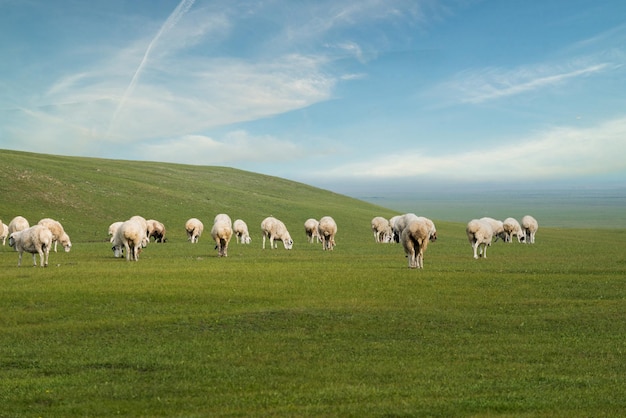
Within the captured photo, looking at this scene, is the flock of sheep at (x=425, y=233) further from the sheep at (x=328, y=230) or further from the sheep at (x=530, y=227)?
the sheep at (x=328, y=230)

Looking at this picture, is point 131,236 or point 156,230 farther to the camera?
point 156,230

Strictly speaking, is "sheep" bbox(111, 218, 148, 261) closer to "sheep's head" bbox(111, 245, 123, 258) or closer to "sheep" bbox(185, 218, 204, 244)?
"sheep's head" bbox(111, 245, 123, 258)

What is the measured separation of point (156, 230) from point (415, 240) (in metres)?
28.2

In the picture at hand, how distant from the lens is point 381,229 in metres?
58.7

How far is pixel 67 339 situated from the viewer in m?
16.6

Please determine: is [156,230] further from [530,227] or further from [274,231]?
[530,227]

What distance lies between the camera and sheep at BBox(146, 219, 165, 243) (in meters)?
51.5

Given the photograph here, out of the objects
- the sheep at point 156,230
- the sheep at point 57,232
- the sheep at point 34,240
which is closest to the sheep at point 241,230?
the sheep at point 156,230

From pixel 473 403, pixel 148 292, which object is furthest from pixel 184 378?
pixel 148 292

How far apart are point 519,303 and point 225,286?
35.0 ft

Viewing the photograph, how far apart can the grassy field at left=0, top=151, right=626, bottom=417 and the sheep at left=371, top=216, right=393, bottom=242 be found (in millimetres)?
23271

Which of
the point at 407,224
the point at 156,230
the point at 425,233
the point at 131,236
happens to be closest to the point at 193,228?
the point at 156,230

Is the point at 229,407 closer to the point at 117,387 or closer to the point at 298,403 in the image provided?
the point at 298,403

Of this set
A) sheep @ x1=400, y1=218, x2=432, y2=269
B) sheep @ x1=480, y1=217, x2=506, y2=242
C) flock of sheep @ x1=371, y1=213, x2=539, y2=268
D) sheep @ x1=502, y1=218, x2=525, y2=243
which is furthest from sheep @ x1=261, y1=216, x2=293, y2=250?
sheep @ x1=502, y1=218, x2=525, y2=243
